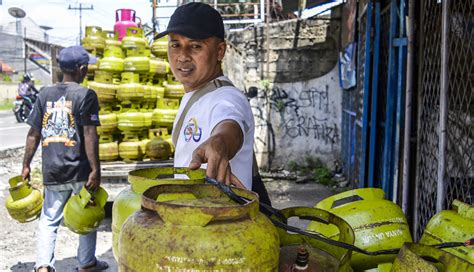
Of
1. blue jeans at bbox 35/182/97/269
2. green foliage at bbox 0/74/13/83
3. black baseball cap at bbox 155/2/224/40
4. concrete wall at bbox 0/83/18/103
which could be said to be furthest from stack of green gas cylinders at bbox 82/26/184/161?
green foliage at bbox 0/74/13/83

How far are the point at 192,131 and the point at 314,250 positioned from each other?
0.90m

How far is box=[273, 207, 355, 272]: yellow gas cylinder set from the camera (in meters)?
1.24

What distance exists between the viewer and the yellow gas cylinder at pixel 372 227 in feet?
4.76

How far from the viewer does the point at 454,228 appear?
143cm

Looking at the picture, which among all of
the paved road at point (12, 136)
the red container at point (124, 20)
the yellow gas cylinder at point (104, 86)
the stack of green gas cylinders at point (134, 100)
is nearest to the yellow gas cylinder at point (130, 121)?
the stack of green gas cylinders at point (134, 100)

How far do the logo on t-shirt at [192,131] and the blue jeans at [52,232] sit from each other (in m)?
2.72

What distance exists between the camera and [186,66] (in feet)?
7.25

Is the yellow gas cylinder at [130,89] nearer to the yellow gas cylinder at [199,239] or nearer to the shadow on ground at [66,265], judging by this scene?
the shadow on ground at [66,265]

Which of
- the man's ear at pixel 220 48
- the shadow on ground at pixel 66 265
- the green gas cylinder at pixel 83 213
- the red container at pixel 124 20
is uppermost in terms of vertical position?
the red container at pixel 124 20

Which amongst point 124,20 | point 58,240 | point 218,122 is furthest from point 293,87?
point 218,122

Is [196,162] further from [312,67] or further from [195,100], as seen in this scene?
[312,67]

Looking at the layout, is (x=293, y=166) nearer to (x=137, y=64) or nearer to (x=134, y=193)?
(x=137, y=64)

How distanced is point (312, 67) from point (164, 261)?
31.3 ft

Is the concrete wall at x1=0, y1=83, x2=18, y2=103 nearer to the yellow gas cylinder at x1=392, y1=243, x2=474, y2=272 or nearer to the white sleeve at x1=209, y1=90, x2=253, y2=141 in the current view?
the white sleeve at x1=209, y1=90, x2=253, y2=141
